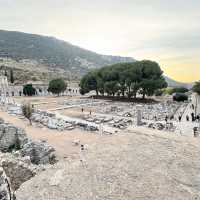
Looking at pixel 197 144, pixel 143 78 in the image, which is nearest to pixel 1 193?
pixel 197 144

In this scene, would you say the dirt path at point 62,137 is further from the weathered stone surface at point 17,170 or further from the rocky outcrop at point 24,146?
the weathered stone surface at point 17,170

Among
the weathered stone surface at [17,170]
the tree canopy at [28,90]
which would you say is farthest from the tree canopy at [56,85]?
the weathered stone surface at [17,170]

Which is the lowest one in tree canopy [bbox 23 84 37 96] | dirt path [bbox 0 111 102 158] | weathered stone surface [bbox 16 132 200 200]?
dirt path [bbox 0 111 102 158]

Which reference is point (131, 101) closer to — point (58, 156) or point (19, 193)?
point (58, 156)

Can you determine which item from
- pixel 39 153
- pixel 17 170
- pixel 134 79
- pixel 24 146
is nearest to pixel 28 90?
pixel 134 79

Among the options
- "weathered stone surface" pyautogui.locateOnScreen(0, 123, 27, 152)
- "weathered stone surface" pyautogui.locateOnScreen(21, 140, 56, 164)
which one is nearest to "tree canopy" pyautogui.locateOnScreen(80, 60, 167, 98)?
"weathered stone surface" pyautogui.locateOnScreen(0, 123, 27, 152)

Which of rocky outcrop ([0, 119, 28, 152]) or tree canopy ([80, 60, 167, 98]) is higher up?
tree canopy ([80, 60, 167, 98])

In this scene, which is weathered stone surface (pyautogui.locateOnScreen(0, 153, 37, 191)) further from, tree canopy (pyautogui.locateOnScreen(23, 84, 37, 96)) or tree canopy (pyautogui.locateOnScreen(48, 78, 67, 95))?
tree canopy (pyautogui.locateOnScreen(23, 84, 37, 96))

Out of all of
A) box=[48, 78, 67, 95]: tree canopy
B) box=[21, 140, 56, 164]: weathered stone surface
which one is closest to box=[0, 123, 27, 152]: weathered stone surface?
box=[21, 140, 56, 164]: weathered stone surface

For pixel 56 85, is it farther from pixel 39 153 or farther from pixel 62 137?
pixel 39 153

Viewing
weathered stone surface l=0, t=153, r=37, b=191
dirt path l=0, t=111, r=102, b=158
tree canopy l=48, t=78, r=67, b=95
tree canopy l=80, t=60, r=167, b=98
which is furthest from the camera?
tree canopy l=48, t=78, r=67, b=95

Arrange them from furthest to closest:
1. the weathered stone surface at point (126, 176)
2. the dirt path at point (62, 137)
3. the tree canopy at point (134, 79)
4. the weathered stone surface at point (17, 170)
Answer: the tree canopy at point (134, 79) < the dirt path at point (62, 137) < the weathered stone surface at point (17, 170) < the weathered stone surface at point (126, 176)

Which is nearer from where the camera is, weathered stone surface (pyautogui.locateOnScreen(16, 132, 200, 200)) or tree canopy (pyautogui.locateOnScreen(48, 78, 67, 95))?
weathered stone surface (pyautogui.locateOnScreen(16, 132, 200, 200))

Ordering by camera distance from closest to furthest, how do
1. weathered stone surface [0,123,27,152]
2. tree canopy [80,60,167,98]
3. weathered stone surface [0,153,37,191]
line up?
weathered stone surface [0,153,37,191], weathered stone surface [0,123,27,152], tree canopy [80,60,167,98]
